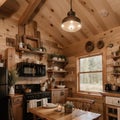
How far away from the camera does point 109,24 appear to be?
165 inches

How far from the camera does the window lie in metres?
4.71

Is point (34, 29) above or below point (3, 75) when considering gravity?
above

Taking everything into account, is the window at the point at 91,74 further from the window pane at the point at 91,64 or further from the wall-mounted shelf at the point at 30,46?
the wall-mounted shelf at the point at 30,46

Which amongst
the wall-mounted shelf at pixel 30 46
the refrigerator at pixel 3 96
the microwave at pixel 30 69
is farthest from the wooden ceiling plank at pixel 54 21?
the refrigerator at pixel 3 96

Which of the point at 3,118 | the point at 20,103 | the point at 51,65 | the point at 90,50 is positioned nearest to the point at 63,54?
the point at 51,65

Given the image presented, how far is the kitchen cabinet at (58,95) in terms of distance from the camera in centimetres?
489

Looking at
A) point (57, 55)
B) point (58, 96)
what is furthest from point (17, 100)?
point (57, 55)

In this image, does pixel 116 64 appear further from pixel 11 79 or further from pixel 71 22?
pixel 11 79

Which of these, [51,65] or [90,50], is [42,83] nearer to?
[51,65]

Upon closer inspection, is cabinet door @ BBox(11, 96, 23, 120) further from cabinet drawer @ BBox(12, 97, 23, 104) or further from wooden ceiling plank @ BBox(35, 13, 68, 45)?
wooden ceiling plank @ BBox(35, 13, 68, 45)

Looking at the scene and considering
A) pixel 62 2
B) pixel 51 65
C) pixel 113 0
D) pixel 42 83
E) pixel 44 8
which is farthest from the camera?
pixel 51 65

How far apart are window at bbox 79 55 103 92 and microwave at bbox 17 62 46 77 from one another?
54.5 inches

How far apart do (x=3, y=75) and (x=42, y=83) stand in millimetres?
1735

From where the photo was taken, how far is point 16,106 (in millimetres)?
3959
